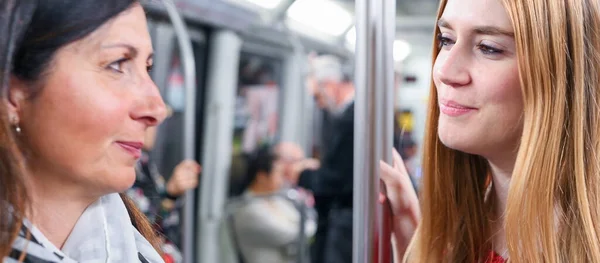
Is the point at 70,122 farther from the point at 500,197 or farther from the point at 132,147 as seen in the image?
the point at 500,197

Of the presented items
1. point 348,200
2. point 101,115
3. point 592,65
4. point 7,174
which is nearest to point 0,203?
point 7,174

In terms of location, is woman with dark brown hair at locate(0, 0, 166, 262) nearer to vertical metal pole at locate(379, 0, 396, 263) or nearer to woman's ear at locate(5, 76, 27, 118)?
woman's ear at locate(5, 76, 27, 118)

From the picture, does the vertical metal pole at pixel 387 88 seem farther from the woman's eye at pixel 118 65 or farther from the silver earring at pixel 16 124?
the silver earring at pixel 16 124

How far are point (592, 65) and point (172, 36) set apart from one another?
2971mm

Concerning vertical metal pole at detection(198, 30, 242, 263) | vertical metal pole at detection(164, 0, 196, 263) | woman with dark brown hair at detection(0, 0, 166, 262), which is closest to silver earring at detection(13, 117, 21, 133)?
woman with dark brown hair at detection(0, 0, 166, 262)

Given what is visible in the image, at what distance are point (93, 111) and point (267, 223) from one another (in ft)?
10.4

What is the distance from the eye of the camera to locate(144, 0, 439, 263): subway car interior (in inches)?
148

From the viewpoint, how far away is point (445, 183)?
1243mm

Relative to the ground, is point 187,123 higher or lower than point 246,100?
lower

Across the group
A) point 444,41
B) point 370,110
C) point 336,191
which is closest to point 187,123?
point 336,191

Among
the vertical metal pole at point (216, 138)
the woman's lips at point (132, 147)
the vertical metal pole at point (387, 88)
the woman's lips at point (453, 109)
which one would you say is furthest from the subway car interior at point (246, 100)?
the woman's lips at point (132, 147)

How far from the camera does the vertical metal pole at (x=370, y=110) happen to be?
1.22 m

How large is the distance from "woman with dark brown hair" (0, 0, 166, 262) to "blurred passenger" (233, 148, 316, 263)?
3094mm

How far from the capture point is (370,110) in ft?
4.04
